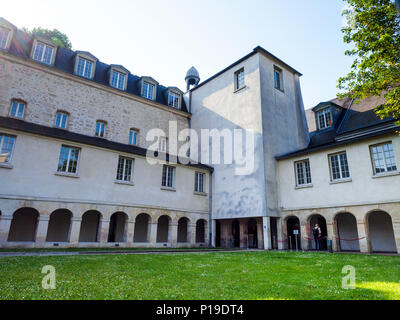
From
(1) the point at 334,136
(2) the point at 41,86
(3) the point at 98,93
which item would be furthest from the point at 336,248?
(2) the point at 41,86

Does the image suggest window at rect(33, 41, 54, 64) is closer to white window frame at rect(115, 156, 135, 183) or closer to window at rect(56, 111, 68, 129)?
window at rect(56, 111, 68, 129)

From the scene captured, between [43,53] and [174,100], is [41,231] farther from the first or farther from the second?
[174,100]

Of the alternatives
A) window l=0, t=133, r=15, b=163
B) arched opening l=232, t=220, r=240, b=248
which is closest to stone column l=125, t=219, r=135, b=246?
window l=0, t=133, r=15, b=163

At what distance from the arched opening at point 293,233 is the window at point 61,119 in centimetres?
1754

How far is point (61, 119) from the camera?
1942 centimetres

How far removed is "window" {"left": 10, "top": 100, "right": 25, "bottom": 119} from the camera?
17566mm

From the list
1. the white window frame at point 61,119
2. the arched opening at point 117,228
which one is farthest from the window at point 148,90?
the arched opening at point 117,228

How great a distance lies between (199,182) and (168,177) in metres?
3.01

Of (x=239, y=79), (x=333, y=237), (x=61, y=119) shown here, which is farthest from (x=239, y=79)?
(x=61, y=119)

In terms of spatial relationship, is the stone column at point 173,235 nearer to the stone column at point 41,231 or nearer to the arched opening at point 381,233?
the stone column at point 41,231

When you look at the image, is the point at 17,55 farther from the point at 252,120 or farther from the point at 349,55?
the point at 349,55

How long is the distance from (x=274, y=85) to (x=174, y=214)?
41.8 feet

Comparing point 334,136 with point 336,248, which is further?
point 334,136

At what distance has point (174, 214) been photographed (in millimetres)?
19375
